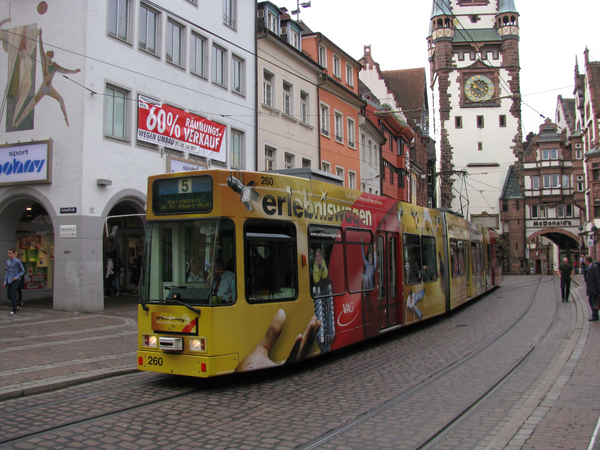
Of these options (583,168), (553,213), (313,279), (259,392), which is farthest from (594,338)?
(553,213)

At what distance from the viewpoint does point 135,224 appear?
72.9 ft

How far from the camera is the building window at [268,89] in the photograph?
25453mm

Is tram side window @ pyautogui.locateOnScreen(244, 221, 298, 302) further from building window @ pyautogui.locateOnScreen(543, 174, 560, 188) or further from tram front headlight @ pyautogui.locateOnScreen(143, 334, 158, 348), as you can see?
building window @ pyautogui.locateOnScreen(543, 174, 560, 188)

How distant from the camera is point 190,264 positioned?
7.41m

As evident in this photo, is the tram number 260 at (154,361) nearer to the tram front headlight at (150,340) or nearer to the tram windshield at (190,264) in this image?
the tram front headlight at (150,340)

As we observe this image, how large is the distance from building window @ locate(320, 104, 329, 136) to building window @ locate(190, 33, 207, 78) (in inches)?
391

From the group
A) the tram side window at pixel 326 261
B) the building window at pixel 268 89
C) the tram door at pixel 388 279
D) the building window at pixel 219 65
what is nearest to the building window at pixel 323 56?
the building window at pixel 268 89

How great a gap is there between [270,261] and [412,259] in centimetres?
618

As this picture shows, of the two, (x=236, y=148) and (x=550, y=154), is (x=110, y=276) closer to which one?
(x=236, y=148)

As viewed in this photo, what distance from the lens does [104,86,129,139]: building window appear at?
1709cm

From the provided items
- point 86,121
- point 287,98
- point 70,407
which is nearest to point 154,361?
point 70,407

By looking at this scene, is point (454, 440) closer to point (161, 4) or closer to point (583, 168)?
point (161, 4)

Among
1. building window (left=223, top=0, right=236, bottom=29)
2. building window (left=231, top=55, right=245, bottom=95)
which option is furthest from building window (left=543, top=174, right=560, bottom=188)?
building window (left=223, top=0, right=236, bottom=29)

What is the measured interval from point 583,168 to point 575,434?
198 feet
